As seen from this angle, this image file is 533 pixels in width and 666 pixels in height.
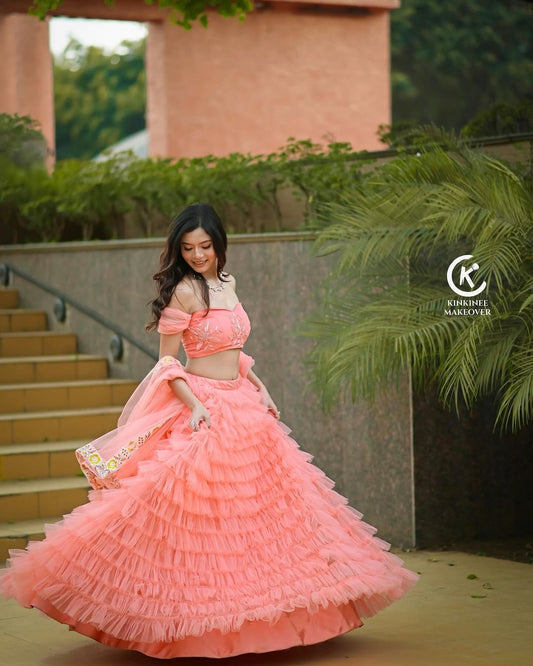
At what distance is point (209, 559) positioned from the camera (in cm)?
522

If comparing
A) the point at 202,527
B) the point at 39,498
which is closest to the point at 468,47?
the point at 39,498

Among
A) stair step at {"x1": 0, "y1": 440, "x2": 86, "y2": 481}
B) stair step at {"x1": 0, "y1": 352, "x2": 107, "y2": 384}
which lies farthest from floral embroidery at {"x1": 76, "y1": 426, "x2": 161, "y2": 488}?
stair step at {"x1": 0, "y1": 352, "x2": 107, "y2": 384}

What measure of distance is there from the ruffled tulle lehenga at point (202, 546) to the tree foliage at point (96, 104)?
44.6 m

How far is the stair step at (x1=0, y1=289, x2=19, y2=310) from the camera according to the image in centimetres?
1134

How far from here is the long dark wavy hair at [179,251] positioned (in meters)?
5.65

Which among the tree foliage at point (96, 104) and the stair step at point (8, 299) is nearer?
the stair step at point (8, 299)

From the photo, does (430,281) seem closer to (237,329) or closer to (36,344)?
(237,329)

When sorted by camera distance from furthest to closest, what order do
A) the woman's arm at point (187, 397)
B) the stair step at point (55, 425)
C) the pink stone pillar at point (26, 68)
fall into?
the pink stone pillar at point (26, 68), the stair step at point (55, 425), the woman's arm at point (187, 397)

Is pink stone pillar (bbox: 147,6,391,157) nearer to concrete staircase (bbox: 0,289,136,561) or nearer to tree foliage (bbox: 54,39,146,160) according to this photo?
concrete staircase (bbox: 0,289,136,561)

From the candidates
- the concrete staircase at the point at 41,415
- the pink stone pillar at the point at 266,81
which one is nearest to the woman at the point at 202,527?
the concrete staircase at the point at 41,415

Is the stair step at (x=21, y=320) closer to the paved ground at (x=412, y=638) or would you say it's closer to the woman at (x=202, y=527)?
the paved ground at (x=412, y=638)

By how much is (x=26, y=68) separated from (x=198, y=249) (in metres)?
8.61

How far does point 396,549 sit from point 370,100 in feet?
29.0

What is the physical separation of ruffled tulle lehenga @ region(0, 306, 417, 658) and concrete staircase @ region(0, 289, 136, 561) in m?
2.44
